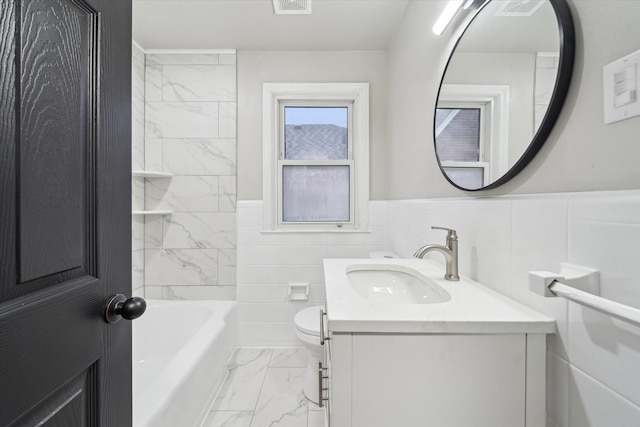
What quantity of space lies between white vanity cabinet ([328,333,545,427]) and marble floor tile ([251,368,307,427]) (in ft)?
3.75

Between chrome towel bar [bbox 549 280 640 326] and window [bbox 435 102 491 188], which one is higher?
window [bbox 435 102 491 188]

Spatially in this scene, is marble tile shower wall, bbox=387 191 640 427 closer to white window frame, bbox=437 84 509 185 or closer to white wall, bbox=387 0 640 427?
white wall, bbox=387 0 640 427

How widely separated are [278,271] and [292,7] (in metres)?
1.90

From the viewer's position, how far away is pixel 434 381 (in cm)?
66

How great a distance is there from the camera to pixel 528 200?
2.59 ft

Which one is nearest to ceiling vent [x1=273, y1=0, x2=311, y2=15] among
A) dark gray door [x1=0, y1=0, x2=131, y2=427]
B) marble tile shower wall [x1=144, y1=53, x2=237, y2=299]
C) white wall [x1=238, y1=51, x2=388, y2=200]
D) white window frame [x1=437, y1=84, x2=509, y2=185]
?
white wall [x1=238, y1=51, x2=388, y2=200]

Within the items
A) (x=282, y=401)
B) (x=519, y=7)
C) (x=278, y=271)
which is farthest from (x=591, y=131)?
(x=278, y=271)

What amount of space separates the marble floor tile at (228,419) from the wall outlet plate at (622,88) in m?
1.91

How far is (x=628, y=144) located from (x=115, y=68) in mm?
1077

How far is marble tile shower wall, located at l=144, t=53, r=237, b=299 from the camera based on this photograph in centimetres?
238

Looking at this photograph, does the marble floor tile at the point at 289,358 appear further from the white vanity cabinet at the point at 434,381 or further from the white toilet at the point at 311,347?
the white vanity cabinet at the point at 434,381

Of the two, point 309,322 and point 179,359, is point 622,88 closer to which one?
point 309,322

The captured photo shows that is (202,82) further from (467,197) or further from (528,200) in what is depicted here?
(528,200)

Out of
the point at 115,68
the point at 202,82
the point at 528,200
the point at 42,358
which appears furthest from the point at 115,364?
the point at 202,82
